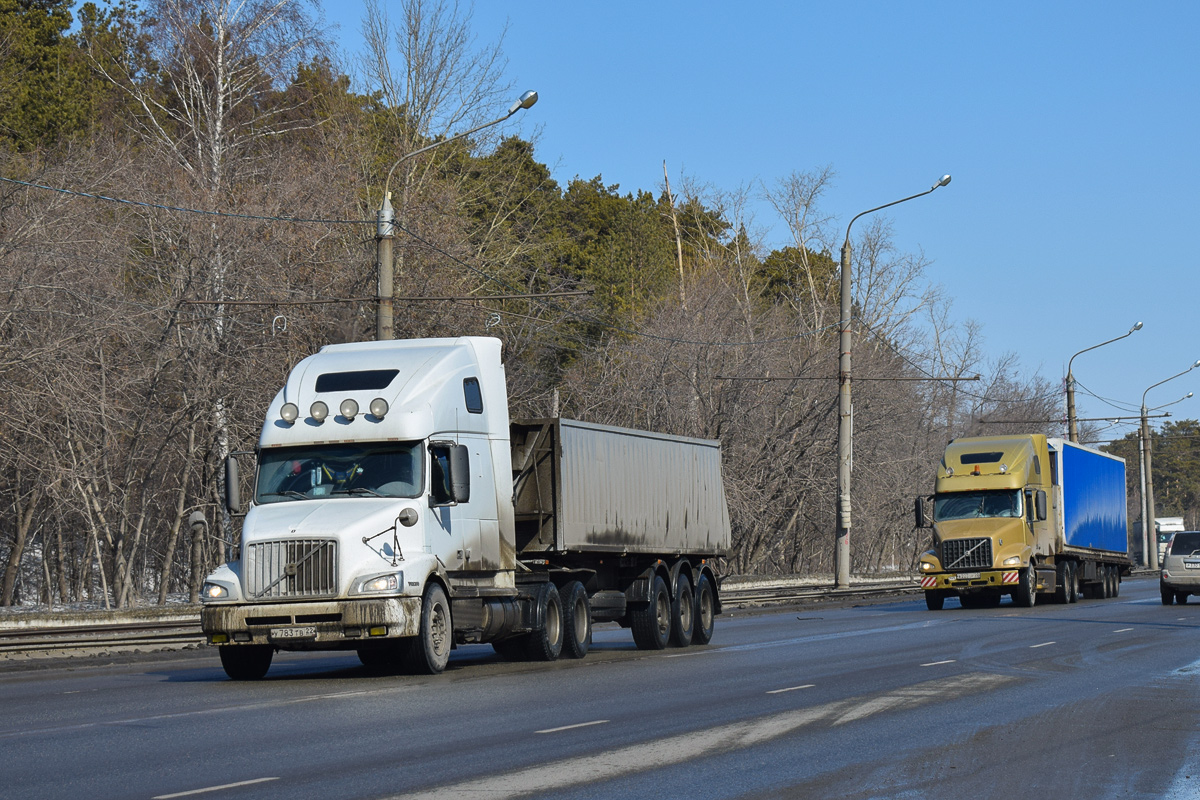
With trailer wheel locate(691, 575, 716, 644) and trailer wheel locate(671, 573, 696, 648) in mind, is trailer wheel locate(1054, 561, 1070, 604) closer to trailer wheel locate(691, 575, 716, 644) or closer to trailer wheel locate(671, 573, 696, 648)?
trailer wheel locate(691, 575, 716, 644)

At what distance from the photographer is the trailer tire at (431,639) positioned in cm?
1591

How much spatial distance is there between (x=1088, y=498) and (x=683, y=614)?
19.2 m

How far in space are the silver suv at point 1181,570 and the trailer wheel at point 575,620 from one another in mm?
19291

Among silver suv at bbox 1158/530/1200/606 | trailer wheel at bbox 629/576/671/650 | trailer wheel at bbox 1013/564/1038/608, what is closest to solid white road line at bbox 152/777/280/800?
trailer wheel at bbox 629/576/671/650

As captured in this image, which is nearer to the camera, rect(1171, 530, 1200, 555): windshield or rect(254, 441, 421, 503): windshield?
rect(254, 441, 421, 503): windshield

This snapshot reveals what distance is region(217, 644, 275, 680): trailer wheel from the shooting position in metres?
16.2

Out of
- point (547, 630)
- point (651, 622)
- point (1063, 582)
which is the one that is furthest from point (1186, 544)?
point (547, 630)

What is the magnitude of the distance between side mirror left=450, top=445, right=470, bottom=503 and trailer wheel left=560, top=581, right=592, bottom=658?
134 inches

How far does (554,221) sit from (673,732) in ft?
171

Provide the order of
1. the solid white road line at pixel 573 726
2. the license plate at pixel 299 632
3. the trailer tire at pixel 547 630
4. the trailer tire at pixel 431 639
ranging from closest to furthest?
the solid white road line at pixel 573 726 < the license plate at pixel 299 632 < the trailer tire at pixel 431 639 < the trailer tire at pixel 547 630

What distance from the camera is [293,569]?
15.4 metres

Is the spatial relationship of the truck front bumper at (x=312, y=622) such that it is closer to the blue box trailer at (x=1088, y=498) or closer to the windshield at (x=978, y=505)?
the windshield at (x=978, y=505)

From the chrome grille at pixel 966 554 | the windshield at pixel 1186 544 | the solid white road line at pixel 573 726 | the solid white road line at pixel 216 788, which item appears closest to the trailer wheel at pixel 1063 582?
the windshield at pixel 1186 544

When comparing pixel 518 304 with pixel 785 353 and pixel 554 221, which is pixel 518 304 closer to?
pixel 785 353
